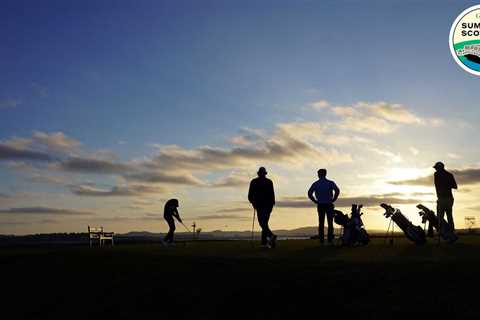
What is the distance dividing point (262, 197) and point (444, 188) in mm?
6825

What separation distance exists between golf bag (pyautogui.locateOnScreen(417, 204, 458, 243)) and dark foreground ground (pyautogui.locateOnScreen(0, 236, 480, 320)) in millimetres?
6334

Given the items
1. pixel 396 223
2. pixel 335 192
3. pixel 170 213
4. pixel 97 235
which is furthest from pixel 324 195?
pixel 97 235

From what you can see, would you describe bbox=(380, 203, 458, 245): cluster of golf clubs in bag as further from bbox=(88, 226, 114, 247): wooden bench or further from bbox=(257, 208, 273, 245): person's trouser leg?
bbox=(88, 226, 114, 247): wooden bench

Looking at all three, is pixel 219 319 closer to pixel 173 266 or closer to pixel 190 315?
pixel 190 315

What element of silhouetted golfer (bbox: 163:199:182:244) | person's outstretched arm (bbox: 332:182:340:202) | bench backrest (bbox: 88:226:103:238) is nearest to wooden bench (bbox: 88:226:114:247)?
bench backrest (bbox: 88:226:103:238)

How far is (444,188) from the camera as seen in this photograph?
2038 centimetres

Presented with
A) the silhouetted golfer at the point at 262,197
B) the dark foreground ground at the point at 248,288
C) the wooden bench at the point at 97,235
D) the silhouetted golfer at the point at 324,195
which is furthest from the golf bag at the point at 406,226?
the wooden bench at the point at 97,235

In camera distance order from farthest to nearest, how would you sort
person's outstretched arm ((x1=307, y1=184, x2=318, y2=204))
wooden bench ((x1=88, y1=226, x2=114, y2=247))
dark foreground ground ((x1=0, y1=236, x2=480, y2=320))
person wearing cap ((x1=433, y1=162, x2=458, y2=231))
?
wooden bench ((x1=88, y1=226, x2=114, y2=247))
person wearing cap ((x1=433, y1=162, x2=458, y2=231))
person's outstretched arm ((x1=307, y1=184, x2=318, y2=204))
dark foreground ground ((x1=0, y1=236, x2=480, y2=320))

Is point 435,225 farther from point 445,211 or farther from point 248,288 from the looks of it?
point 248,288

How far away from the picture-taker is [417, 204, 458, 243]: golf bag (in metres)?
20.6

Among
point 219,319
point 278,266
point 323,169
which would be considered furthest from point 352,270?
point 323,169

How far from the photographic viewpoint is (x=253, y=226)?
22297 mm

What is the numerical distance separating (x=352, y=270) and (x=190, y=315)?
162 inches

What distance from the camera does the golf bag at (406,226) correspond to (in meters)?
20.1
